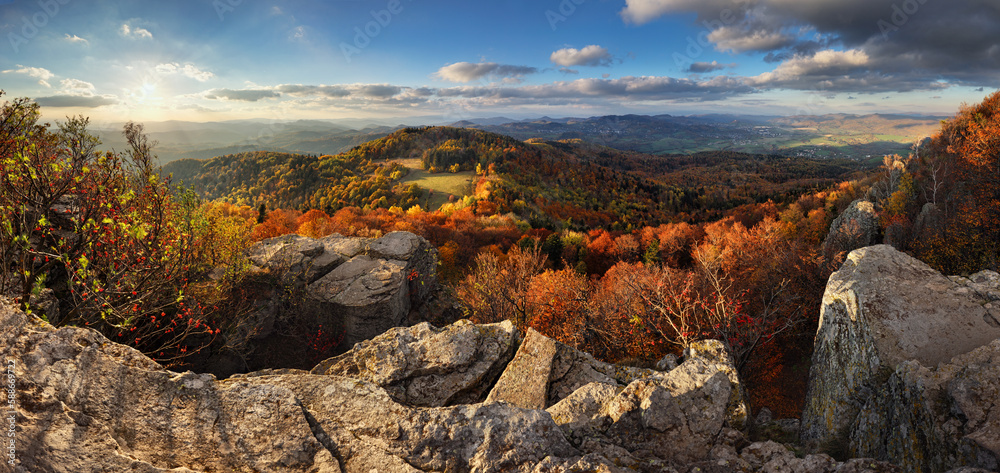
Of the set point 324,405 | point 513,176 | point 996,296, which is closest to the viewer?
point 324,405

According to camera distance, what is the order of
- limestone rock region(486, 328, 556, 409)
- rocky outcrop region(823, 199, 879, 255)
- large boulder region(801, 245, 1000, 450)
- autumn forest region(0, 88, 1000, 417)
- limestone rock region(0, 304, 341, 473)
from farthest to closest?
rocky outcrop region(823, 199, 879, 255) < limestone rock region(486, 328, 556, 409) < large boulder region(801, 245, 1000, 450) < autumn forest region(0, 88, 1000, 417) < limestone rock region(0, 304, 341, 473)

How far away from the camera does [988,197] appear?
3272 centimetres

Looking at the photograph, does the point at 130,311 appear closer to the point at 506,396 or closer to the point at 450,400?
the point at 450,400

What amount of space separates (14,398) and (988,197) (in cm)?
5739

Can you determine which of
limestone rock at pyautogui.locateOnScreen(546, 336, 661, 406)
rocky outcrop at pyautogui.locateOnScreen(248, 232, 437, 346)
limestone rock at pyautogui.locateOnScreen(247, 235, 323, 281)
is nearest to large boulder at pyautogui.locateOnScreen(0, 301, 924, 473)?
limestone rock at pyautogui.locateOnScreen(546, 336, 661, 406)

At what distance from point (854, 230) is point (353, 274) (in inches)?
1935

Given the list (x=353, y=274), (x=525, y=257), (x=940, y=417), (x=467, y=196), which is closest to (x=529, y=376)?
(x=940, y=417)

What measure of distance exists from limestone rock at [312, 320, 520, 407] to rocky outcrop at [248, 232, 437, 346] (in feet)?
38.7

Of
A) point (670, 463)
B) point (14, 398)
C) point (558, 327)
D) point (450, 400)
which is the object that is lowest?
point (558, 327)

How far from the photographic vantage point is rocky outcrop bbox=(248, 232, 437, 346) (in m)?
23.0

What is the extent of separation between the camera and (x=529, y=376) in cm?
1043

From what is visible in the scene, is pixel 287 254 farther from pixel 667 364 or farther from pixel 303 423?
pixel 667 364

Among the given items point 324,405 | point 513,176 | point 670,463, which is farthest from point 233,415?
point 513,176

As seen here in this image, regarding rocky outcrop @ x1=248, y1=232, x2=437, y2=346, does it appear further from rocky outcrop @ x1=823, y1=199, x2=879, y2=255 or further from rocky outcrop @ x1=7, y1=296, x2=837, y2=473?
rocky outcrop @ x1=823, y1=199, x2=879, y2=255
